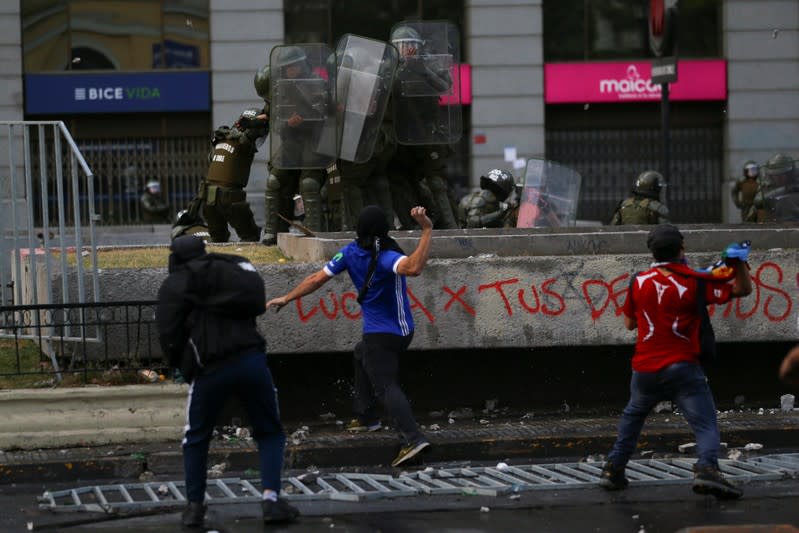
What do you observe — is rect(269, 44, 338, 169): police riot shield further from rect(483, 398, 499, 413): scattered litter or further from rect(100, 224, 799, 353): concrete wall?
rect(483, 398, 499, 413): scattered litter

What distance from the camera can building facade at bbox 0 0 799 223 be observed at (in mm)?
25688

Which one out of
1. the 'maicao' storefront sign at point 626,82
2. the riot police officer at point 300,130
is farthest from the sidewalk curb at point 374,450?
the 'maicao' storefront sign at point 626,82

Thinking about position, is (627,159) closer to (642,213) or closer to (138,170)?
(138,170)

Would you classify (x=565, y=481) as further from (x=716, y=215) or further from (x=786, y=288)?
(x=716, y=215)

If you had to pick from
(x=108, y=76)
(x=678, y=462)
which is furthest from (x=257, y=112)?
(x=108, y=76)

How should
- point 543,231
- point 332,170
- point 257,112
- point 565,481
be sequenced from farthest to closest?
point 257,112 < point 332,170 < point 543,231 < point 565,481

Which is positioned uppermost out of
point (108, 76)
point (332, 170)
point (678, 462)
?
point (108, 76)

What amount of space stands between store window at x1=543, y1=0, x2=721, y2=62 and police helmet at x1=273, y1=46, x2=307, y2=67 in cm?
1540

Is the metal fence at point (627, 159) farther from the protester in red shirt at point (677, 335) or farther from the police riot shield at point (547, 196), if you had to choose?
the protester in red shirt at point (677, 335)

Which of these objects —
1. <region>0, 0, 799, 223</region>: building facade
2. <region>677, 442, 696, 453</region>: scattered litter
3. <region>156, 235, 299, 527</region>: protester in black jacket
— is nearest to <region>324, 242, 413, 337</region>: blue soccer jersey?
<region>156, 235, 299, 527</region>: protester in black jacket

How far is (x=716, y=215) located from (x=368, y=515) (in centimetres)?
2113

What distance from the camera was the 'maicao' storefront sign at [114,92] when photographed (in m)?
25.7

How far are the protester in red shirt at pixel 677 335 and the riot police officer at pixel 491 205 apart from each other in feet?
24.0

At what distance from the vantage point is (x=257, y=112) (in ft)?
42.2
